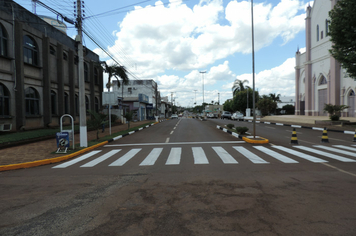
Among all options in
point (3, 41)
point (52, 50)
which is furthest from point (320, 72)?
point (3, 41)

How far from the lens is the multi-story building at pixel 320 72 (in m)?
31.8

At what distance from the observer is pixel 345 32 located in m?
17.9

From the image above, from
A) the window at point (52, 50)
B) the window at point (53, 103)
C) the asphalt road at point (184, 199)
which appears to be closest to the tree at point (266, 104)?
the window at point (53, 103)

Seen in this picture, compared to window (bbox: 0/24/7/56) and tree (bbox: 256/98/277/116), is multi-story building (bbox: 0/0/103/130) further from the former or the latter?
tree (bbox: 256/98/277/116)

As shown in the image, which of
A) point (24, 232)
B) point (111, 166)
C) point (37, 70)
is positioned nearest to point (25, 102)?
point (37, 70)

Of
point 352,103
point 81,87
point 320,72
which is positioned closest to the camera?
point 81,87

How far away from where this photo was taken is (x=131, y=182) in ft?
19.0

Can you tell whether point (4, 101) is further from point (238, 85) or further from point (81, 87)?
point (238, 85)

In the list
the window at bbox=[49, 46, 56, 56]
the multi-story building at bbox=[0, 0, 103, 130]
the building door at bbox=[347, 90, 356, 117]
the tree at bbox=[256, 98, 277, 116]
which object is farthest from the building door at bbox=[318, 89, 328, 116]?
the window at bbox=[49, 46, 56, 56]

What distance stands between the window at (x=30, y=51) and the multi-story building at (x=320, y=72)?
35.1 m

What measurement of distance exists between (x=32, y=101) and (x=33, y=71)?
2.38 m

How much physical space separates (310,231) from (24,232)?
4.02m

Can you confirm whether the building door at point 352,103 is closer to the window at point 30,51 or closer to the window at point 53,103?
Answer: the window at point 53,103

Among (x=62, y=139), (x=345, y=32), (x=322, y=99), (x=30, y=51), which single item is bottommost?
(x=62, y=139)
